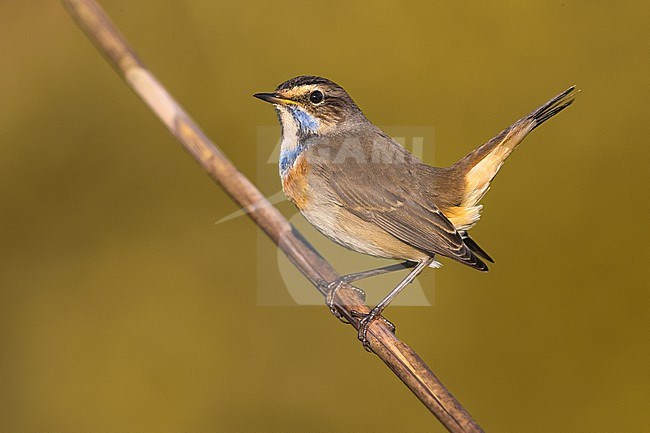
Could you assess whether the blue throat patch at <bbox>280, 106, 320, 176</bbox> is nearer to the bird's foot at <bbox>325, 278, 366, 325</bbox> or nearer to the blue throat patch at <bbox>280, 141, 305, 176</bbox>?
the blue throat patch at <bbox>280, 141, 305, 176</bbox>

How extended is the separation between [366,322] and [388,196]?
254mm

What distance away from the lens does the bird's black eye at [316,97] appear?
131 cm

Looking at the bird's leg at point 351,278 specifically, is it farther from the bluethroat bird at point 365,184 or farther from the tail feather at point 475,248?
the tail feather at point 475,248

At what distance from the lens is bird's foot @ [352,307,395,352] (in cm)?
129

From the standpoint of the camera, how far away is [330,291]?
136 cm

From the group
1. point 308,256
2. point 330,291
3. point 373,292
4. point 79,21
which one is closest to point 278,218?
point 308,256

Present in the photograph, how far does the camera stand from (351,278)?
1.40 metres

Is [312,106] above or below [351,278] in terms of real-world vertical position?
above

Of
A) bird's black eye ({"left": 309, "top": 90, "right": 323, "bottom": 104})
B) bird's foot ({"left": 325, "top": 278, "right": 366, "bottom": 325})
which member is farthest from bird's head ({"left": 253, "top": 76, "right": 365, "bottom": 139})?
bird's foot ({"left": 325, "top": 278, "right": 366, "bottom": 325})

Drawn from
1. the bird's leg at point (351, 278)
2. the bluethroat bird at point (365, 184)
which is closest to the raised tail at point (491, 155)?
the bluethroat bird at point (365, 184)

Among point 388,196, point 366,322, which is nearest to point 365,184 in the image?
point 388,196

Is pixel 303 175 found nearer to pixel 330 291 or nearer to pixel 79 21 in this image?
pixel 330 291

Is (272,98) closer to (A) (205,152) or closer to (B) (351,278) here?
(A) (205,152)

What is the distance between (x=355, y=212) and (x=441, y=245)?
7.5 inches
